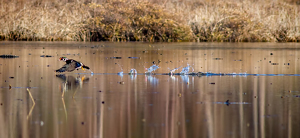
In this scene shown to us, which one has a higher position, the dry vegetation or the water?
the dry vegetation

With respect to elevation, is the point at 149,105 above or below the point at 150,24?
below

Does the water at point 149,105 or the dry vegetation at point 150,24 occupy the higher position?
the dry vegetation at point 150,24

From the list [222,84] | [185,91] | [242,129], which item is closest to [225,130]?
[242,129]

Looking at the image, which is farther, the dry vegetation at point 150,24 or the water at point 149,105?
the dry vegetation at point 150,24

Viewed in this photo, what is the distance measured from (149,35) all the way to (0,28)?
33.2 feet

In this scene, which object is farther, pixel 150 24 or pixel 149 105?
pixel 150 24

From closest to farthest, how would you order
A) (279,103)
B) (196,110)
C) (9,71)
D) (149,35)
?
(196,110) → (279,103) → (9,71) → (149,35)

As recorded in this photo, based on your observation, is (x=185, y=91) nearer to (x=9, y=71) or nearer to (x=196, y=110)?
(x=196, y=110)

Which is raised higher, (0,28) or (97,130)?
(0,28)

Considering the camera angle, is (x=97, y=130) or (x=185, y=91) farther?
(x=185, y=91)

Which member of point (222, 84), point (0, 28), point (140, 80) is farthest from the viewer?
point (0, 28)

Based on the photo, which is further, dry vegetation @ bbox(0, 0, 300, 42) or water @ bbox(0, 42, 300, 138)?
dry vegetation @ bbox(0, 0, 300, 42)

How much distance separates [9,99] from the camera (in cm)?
827

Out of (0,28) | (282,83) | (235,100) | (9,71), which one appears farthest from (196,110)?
(0,28)
